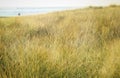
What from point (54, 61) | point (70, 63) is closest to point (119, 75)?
point (70, 63)

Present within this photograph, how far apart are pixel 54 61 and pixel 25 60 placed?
0.18 metres

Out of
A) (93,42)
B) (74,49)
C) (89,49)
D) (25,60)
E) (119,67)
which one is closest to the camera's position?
(25,60)

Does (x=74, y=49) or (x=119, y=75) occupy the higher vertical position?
(x=74, y=49)

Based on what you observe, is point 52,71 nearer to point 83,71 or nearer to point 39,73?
point 39,73

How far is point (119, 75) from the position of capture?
1305mm

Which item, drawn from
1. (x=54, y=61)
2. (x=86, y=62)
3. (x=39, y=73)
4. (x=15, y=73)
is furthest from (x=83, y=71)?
(x=15, y=73)

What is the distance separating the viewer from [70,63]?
4.20 ft

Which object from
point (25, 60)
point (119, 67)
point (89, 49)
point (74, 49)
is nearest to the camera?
point (25, 60)

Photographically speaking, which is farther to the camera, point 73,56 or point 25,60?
point 73,56

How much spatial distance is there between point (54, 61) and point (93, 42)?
2.89ft

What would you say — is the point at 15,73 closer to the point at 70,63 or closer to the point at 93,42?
the point at 70,63

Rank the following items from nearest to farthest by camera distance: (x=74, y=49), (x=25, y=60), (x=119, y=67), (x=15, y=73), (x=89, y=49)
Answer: (x=15, y=73) < (x=25, y=60) < (x=119, y=67) < (x=74, y=49) < (x=89, y=49)

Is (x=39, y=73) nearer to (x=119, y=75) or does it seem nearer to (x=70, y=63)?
(x=70, y=63)

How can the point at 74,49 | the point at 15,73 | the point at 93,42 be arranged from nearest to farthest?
the point at 15,73
the point at 74,49
the point at 93,42
